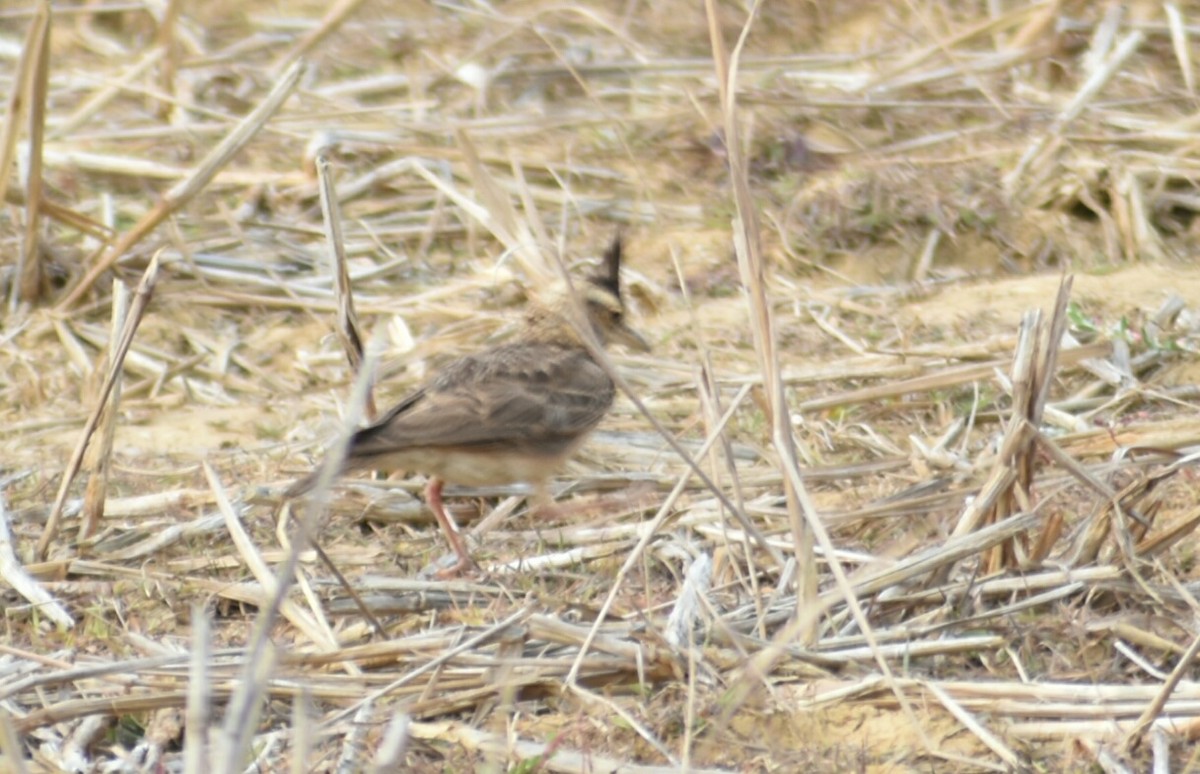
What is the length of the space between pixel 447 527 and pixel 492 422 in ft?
1.50

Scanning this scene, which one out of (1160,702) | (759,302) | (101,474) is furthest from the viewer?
(101,474)

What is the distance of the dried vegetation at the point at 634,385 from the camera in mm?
3717

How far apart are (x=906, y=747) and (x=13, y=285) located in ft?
16.5

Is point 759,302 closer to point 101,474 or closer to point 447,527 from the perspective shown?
point 447,527

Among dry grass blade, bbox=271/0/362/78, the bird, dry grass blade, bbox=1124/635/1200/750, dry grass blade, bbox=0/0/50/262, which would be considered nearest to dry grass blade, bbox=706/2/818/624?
dry grass blade, bbox=1124/635/1200/750

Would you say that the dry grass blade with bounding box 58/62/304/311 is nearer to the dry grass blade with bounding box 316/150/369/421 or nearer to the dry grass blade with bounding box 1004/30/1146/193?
the dry grass blade with bounding box 316/150/369/421

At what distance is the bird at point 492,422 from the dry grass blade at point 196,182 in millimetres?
1054

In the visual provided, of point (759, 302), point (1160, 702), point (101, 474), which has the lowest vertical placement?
point (101, 474)

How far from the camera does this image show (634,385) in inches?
251

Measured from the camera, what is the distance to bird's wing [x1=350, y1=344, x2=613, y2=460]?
5004mm

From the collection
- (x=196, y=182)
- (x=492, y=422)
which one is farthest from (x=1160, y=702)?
(x=196, y=182)

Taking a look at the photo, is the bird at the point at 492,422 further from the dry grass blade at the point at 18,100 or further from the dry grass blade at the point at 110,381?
the dry grass blade at the point at 18,100

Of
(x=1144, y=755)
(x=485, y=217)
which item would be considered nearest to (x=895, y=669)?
(x=1144, y=755)

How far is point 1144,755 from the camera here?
11.6 feet
